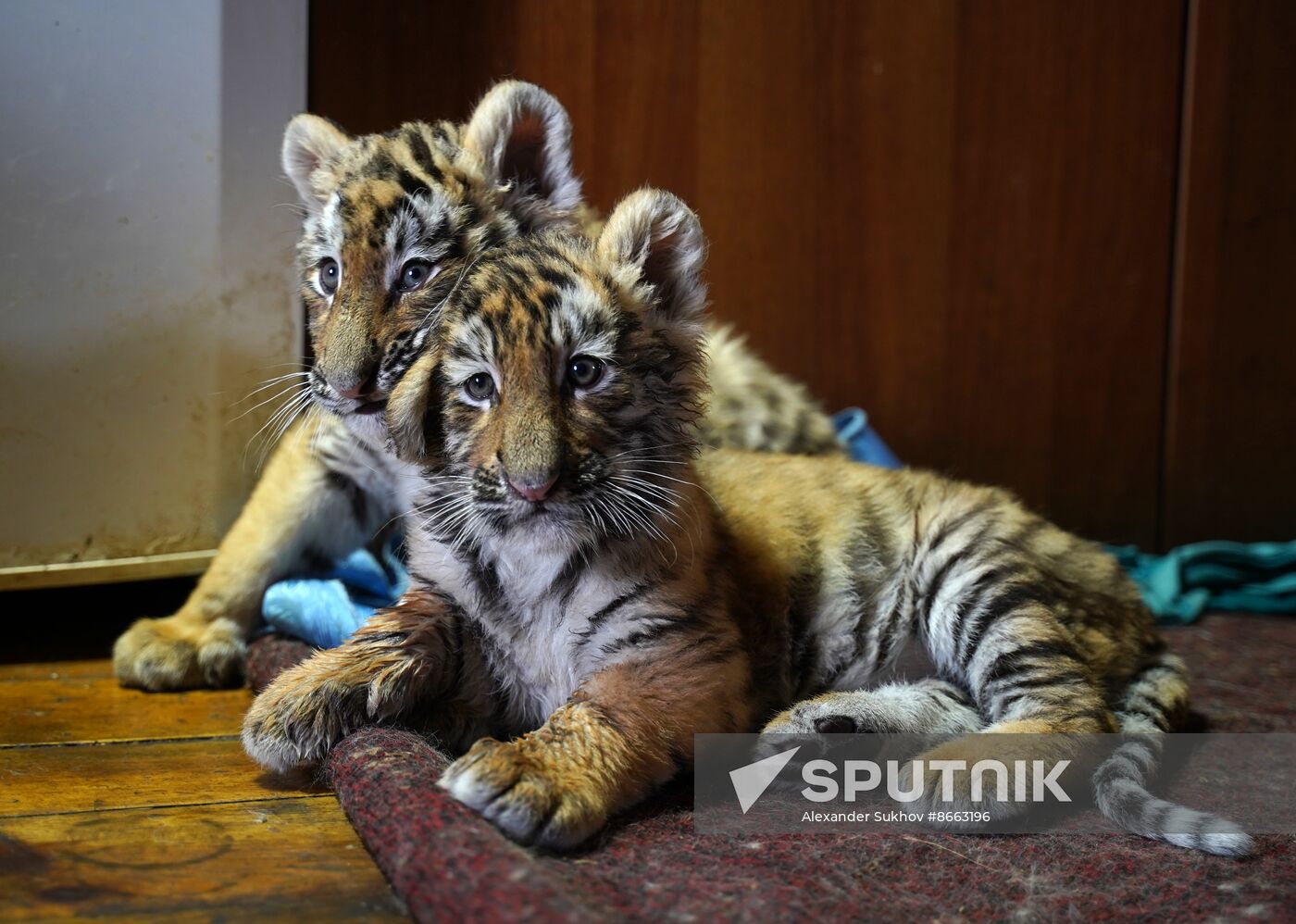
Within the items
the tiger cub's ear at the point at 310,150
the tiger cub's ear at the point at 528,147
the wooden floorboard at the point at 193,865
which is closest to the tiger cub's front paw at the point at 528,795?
the wooden floorboard at the point at 193,865

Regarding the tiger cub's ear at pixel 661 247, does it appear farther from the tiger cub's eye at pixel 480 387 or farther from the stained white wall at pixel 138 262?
the stained white wall at pixel 138 262

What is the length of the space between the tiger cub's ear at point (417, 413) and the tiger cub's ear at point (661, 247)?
1.16ft

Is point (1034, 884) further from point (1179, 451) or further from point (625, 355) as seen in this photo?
point (1179, 451)

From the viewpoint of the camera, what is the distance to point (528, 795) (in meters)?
1.67

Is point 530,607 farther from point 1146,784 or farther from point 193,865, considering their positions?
point 1146,784

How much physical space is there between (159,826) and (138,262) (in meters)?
1.50

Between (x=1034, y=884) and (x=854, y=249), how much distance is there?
2.30m

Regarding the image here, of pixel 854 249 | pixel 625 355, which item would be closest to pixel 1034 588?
pixel 625 355

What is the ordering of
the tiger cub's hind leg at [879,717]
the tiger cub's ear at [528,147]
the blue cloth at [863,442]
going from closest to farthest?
1. the tiger cub's hind leg at [879,717]
2. the tiger cub's ear at [528,147]
3. the blue cloth at [863,442]

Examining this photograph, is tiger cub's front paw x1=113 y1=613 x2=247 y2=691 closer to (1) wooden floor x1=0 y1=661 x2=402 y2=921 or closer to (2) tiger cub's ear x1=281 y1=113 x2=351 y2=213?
(1) wooden floor x1=0 y1=661 x2=402 y2=921

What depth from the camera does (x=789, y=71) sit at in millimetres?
3523

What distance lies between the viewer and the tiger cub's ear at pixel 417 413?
201 cm

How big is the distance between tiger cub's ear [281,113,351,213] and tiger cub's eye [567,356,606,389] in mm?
772

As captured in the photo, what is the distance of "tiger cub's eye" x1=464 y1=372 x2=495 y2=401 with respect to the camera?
1953 millimetres
